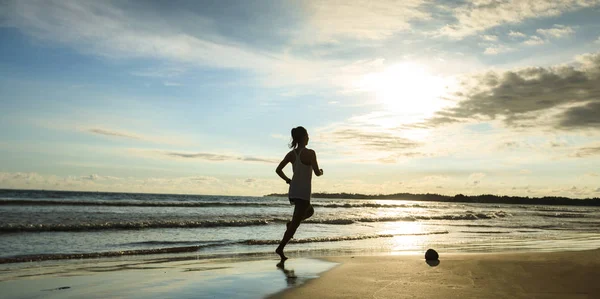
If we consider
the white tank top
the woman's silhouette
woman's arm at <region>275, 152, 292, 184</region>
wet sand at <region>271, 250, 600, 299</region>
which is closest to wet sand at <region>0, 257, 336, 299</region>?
wet sand at <region>271, 250, 600, 299</region>

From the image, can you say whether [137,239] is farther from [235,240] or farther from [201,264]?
[201,264]

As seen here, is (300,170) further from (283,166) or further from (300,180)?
(283,166)

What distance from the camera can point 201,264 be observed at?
7.86m

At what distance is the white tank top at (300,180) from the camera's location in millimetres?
7562

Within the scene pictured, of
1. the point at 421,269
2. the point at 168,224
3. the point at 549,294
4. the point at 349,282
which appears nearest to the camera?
the point at 549,294

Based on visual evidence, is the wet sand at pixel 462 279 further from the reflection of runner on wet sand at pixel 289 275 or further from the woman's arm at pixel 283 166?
the woman's arm at pixel 283 166

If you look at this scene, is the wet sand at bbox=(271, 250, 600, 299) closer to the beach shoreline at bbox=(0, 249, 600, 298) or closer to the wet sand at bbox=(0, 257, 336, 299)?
the beach shoreline at bbox=(0, 249, 600, 298)

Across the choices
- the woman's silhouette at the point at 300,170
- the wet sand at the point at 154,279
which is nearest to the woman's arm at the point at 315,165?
the woman's silhouette at the point at 300,170

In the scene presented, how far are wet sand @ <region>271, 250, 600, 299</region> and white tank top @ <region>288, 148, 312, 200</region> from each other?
4.34 feet

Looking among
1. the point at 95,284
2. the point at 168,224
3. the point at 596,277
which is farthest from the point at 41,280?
the point at 168,224

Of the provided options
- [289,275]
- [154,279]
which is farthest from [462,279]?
[154,279]

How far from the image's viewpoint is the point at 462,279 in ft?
18.7

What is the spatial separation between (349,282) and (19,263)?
654cm

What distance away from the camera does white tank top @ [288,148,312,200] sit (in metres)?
7.56
